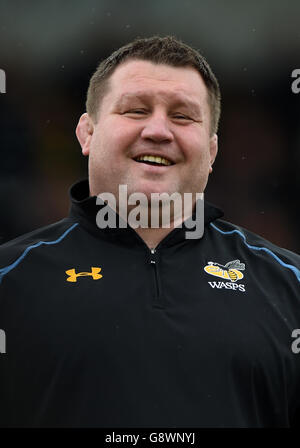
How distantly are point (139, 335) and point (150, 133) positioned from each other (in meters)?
0.60

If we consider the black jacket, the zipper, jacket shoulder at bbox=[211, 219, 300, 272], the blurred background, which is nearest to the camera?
the black jacket

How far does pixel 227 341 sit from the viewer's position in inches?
64.5

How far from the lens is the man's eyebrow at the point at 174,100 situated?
1852mm

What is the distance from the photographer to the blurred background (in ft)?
15.8

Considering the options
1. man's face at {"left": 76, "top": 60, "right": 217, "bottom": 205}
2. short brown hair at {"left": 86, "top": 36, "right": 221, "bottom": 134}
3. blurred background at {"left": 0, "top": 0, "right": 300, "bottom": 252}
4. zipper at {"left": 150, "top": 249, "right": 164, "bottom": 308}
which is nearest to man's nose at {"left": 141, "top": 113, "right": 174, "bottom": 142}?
man's face at {"left": 76, "top": 60, "right": 217, "bottom": 205}

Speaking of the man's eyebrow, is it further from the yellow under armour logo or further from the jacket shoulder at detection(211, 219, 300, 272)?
the yellow under armour logo

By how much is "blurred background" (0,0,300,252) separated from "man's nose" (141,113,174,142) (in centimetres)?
298

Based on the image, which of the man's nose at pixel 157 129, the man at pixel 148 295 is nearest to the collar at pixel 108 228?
the man at pixel 148 295

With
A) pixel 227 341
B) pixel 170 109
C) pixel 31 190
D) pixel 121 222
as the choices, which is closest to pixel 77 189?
pixel 121 222

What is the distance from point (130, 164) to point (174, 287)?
1.30 feet

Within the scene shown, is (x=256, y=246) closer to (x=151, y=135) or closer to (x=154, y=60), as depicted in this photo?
(x=151, y=135)

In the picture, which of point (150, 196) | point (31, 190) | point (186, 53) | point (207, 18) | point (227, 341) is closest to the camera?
point (227, 341)

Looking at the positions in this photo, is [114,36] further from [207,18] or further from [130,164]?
[130,164]

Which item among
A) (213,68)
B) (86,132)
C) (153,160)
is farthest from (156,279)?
(213,68)
